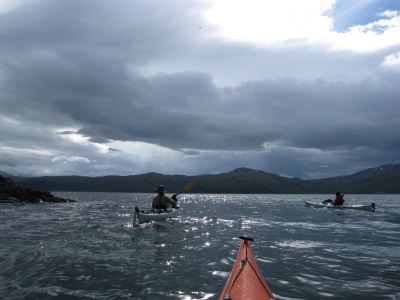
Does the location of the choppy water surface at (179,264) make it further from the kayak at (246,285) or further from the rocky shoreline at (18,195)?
the rocky shoreline at (18,195)

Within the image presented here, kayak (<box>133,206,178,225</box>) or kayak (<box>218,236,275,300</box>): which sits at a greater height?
kayak (<box>218,236,275,300</box>)

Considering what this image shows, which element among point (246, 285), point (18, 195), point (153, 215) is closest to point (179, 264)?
point (246, 285)

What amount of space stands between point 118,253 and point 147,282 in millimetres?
4485

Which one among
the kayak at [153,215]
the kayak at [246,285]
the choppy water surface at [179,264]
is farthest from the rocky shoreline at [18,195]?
the kayak at [246,285]

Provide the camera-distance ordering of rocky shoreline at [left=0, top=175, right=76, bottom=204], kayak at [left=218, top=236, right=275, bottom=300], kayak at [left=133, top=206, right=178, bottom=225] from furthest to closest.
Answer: rocky shoreline at [left=0, top=175, right=76, bottom=204], kayak at [left=133, top=206, right=178, bottom=225], kayak at [left=218, top=236, right=275, bottom=300]

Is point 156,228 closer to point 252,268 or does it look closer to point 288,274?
point 288,274

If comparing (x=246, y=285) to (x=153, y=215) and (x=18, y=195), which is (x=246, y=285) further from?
(x=18, y=195)

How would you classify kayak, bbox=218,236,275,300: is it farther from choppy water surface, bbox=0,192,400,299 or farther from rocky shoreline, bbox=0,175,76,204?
rocky shoreline, bbox=0,175,76,204

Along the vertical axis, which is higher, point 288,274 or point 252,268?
point 252,268

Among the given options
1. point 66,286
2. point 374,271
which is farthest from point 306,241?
point 66,286

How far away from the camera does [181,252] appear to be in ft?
48.1

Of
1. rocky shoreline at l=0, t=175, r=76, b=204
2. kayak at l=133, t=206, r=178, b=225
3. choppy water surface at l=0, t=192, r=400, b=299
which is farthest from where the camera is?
rocky shoreline at l=0, t=175, r=76, b=204

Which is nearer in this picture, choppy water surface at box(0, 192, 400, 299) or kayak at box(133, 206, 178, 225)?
choppy water surface at box(0, 192, 400, 299)

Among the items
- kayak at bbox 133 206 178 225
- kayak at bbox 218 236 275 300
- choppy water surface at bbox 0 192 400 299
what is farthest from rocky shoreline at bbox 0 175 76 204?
kayak at bbox 218 236 275 300
